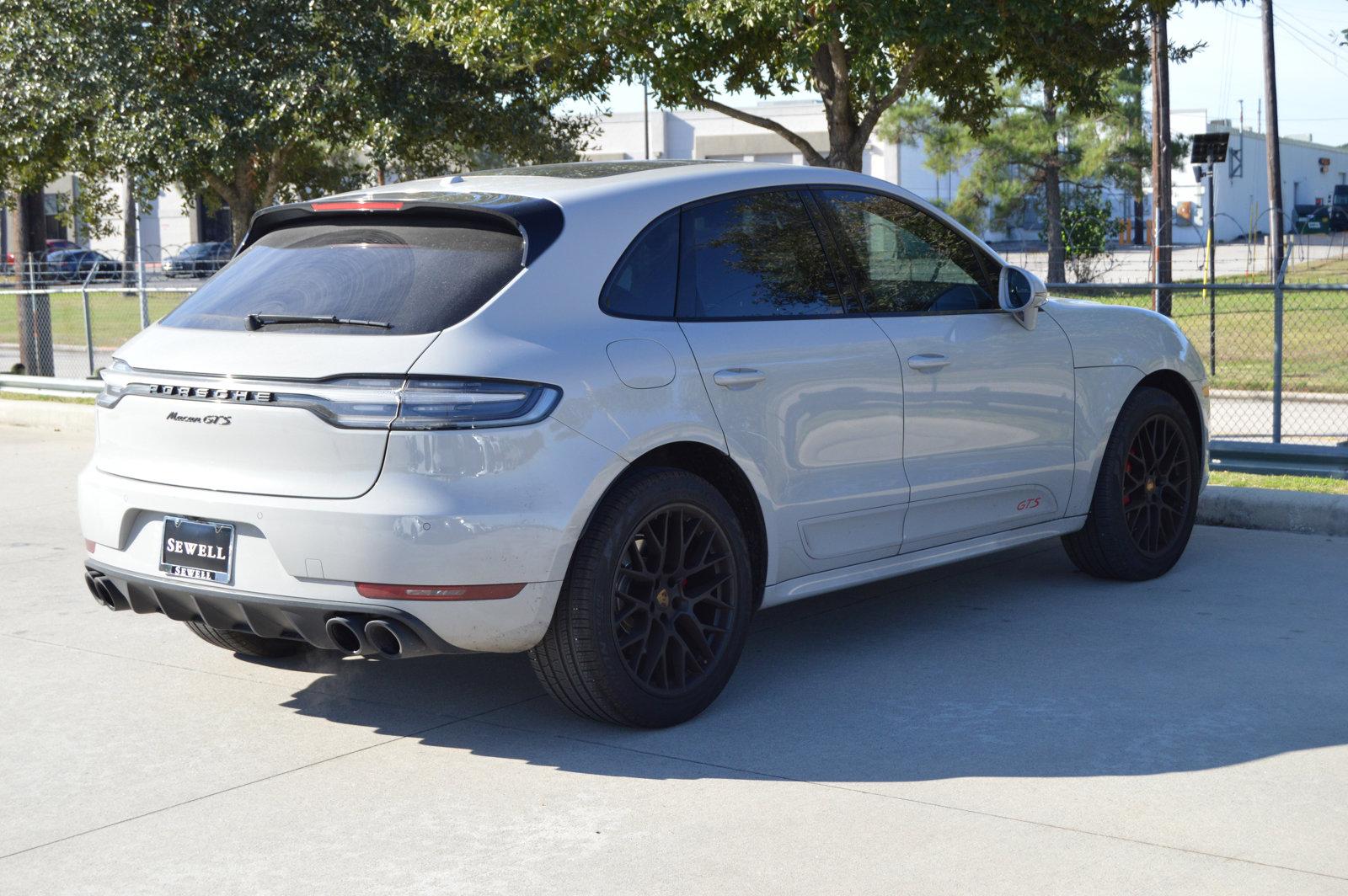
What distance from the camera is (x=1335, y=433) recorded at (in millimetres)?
12641

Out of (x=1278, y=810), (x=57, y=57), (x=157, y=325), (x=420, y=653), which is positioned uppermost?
(x=57, y=57)

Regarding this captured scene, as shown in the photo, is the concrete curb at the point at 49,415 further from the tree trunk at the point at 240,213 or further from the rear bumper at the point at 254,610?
the rear bumper at the point at 254,610

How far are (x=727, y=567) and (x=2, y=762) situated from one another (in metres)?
2.36

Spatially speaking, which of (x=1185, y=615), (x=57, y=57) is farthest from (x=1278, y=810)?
(x=57, y=57)

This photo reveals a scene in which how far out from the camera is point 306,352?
455cm

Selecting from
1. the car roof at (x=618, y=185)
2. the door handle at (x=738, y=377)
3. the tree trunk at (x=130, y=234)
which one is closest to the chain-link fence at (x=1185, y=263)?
the tree trunk at (x=130, y=234)

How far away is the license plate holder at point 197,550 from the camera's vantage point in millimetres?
4613

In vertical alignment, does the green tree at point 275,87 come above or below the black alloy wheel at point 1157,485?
above

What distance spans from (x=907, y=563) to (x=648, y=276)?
5.25 feet

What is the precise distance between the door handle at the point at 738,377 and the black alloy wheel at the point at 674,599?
0.44 m

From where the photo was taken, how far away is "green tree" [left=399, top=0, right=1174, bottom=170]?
10758mm

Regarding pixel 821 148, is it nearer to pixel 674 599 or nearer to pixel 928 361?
pixel 928 361

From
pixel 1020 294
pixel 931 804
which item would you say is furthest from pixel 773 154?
pixel 931 804

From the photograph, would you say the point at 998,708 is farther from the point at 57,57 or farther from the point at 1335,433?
the point at 57,57
